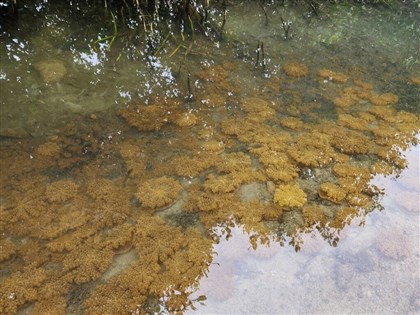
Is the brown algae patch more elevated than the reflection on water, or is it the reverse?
the brown algae patch

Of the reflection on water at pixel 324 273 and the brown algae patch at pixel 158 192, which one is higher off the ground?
the brown algae patch at pixel 158 192

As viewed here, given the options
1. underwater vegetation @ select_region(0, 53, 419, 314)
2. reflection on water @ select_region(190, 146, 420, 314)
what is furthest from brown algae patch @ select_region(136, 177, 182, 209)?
reflection on water @ select_region(190, 146, 420, 314)

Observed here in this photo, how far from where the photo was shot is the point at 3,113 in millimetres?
4562

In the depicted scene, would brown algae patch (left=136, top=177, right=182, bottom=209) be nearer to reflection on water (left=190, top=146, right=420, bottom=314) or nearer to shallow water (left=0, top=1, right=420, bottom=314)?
shallow water (left=0, top=1, right=420, bottom=314)

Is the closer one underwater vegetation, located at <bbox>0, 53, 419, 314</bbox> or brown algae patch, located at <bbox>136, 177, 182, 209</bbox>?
underwater vegetation, located at <bbox>0, 53, 419, 314</bbox>

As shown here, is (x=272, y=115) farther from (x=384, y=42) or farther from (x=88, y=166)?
(x=384, y=42)

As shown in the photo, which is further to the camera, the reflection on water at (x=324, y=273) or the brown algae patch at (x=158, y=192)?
the brown algae patch at (x=158, y=192)

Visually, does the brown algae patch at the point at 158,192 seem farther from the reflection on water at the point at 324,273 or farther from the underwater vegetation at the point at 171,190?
the reflection on water at the point at 324,273

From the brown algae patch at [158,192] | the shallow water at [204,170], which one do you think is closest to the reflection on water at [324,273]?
the shallow water at [204,170]

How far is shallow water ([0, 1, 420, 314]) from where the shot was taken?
3.21 m

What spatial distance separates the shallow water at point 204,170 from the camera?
321 centimetres

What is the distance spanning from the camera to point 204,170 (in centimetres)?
421

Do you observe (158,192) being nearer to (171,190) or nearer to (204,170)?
(171,190)

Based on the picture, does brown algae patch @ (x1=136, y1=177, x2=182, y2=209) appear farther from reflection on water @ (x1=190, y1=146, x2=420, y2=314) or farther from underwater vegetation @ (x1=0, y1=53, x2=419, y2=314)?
reflection on water @ (x1=190, y1=146, x2=420, y2=314)
